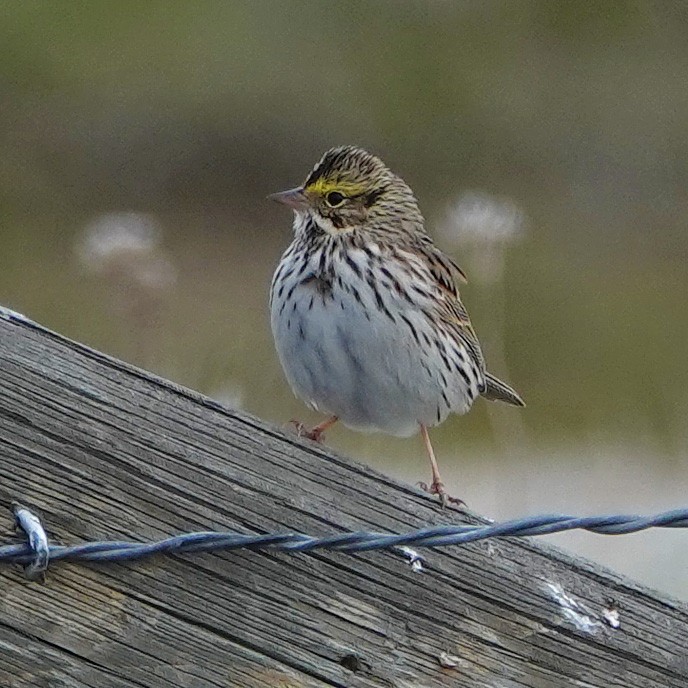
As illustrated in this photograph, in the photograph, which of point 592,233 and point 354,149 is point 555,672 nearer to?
point 354,149

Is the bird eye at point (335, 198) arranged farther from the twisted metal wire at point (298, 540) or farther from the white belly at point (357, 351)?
the twisted metal wire at point (298, 540)

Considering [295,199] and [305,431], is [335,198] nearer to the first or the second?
[295,199]

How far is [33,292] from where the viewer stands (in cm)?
1314

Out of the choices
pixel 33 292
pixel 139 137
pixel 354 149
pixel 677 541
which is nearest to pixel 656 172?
pixel 139 137

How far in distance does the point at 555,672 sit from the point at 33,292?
34.8 ft

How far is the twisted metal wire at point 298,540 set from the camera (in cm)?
267

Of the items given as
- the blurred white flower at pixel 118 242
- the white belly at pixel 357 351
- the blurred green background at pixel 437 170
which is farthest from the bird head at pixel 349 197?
the blurred green background at pixel 437 170

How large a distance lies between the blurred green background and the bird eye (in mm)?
3165

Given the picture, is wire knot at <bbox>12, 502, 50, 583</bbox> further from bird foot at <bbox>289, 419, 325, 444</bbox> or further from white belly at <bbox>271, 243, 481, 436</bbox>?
white belly at <bbox>271, 243, 481, 436</bbox>

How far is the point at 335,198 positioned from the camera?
584 centimetres

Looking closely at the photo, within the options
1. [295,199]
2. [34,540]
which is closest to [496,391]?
[295,199]

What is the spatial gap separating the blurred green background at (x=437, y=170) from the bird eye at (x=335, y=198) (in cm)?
316

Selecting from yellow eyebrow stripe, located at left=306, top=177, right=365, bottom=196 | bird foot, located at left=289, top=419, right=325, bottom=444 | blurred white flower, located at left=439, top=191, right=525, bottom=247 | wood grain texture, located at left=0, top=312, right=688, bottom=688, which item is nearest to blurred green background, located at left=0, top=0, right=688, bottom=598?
blurred white flower, located at left=439, top=191, right=525, bottom=247

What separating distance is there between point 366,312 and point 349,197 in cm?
74
